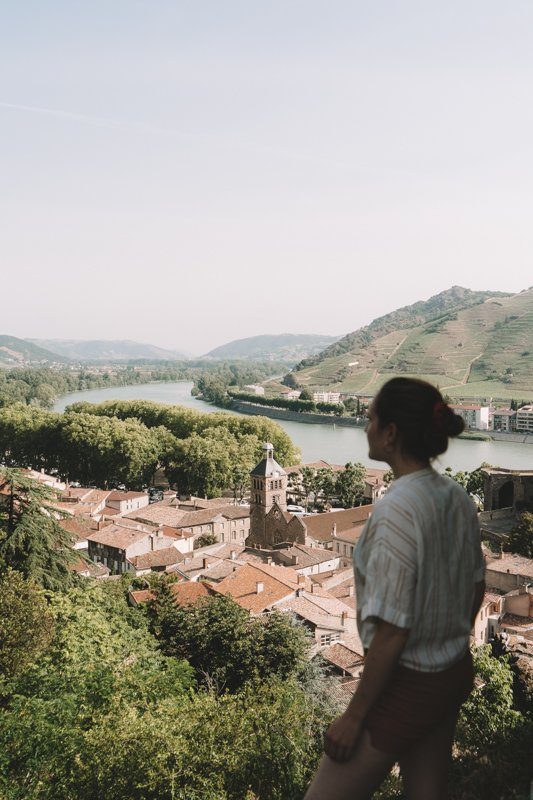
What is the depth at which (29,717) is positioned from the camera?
7008mm

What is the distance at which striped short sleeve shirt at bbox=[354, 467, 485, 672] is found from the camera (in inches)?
69.6

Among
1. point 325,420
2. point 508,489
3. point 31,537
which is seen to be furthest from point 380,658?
point 325,420

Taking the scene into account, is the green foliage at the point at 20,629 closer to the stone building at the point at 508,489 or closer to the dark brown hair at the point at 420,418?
the dark brown hair at the point at 420,418

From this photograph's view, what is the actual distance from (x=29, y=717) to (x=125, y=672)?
167 cm

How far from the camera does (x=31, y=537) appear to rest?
1271 cm

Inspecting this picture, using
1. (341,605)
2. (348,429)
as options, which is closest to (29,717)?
(341,605)

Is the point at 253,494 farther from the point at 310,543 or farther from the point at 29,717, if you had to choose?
the point at 29,717

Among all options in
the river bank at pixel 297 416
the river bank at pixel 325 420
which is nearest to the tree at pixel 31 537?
the river bank at pixel 325 420

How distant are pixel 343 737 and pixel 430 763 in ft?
1.05

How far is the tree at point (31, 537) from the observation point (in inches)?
492

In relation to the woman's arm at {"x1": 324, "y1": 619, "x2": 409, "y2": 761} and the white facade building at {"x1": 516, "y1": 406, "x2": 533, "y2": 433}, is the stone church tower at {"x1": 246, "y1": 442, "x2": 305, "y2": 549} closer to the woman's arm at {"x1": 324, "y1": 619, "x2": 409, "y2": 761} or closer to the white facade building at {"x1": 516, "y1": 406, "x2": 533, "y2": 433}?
the woman's arm at {"x1": 324, "y1": 619, "x2": 409, "y2": 761}

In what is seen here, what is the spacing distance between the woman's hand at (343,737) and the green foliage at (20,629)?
28.7 ft

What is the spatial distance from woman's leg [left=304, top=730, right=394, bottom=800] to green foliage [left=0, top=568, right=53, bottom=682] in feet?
28.5

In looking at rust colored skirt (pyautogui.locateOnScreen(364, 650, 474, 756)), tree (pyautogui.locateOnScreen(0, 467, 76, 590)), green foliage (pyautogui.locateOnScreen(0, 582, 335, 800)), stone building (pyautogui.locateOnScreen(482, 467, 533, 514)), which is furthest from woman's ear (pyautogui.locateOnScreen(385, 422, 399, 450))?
stone building (pyautogui.locateOnScreen(482, 467, 533, 514))
